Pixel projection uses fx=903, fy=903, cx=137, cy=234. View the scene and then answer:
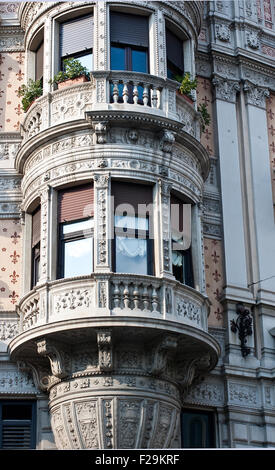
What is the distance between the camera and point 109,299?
1805 cm

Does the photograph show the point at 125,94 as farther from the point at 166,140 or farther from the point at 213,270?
the point at 213,270

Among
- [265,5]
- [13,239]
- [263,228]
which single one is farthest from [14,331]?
[265,5]

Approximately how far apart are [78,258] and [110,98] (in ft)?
12.1

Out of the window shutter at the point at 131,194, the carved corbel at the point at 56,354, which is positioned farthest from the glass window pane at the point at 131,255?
the carved corbel at the point at 56,354

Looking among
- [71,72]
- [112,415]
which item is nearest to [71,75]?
[71,72]

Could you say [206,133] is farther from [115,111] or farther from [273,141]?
[115,111]

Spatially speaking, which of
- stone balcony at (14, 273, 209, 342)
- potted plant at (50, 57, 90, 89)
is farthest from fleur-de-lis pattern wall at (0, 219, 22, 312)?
potted plant at (50, 57, 90, 89)

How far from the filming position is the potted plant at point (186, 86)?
21156mm

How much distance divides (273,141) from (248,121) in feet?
3.10

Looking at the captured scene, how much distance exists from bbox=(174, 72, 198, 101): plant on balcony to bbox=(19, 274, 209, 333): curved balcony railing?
16.4ft

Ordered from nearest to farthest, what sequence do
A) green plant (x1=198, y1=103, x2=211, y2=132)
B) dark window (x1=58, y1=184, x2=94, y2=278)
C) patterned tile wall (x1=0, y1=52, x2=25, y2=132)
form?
A: dark window (x1=58, y1=184, x2=94, y2=278)
patterned tile wall (x1=0, y1=52, x2=25, y2=132)
green plant (x1=198, y1=103, x2=211, y2=132)

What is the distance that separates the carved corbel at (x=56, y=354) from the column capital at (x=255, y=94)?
9.18m

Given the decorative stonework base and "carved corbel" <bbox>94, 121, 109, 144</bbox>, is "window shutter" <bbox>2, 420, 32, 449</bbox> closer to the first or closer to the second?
the decorative stonework base

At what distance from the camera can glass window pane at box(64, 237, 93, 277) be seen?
62.3ft
